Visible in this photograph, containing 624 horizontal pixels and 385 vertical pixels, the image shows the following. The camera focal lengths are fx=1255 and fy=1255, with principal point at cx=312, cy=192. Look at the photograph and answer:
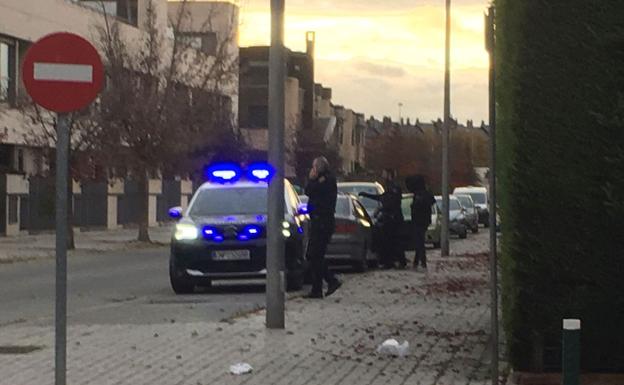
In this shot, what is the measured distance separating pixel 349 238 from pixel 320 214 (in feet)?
23.1

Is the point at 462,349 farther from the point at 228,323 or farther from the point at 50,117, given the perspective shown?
the point at 50,117

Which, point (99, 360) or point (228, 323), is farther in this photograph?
point (228, 323)

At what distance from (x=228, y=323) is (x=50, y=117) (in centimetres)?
2486

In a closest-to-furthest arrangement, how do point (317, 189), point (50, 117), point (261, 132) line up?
1. point (317, 189)
2. point (50, 117)
3. point (261, 132)

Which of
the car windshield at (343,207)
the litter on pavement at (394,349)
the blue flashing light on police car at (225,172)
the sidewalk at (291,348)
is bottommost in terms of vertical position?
the sidewalk at (291,348)

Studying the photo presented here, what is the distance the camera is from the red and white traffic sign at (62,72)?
8180mm

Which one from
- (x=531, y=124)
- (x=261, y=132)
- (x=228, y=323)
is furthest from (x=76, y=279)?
(x=261, y=132)

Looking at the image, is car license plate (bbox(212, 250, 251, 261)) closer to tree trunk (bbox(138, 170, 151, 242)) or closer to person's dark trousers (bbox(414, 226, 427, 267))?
person's dark trousers (bbox(414, 226, 427, 267))

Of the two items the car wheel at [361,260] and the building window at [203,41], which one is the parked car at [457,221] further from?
the car wheel at [361,260]

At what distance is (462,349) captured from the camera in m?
11.7

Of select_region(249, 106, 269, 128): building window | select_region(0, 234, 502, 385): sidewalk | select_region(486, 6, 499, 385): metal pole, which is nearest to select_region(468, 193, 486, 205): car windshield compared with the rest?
select_region(249, 106, 269, 128): building window

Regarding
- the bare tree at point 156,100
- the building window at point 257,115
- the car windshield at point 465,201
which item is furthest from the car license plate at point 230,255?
the building window at point 257,115

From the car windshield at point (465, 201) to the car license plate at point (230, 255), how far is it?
1365 inches

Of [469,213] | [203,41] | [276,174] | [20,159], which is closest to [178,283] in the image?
[276,174]
